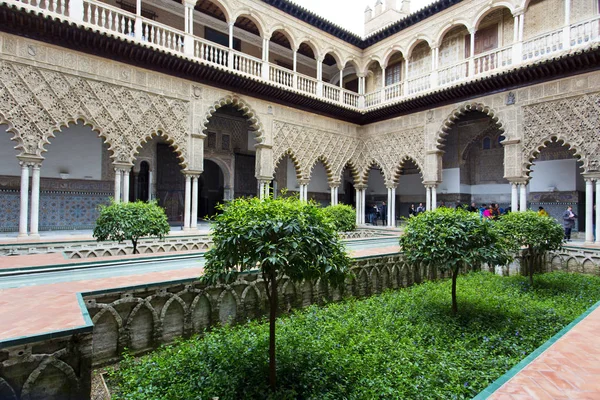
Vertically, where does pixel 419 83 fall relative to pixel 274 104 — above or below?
above

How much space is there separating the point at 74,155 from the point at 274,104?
268 inches

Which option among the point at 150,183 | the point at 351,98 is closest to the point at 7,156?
the point at 150,183

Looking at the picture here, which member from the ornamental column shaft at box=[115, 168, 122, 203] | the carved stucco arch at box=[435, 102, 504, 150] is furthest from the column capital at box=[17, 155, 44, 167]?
the carved stucco arch at box=[435, 102, 504, 150]

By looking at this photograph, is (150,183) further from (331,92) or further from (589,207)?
(589,207)

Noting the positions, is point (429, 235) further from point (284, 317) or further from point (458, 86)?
point (458, 86)

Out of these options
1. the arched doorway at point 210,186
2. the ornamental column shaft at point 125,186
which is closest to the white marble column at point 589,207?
the ornamental column shaft at point 125,186

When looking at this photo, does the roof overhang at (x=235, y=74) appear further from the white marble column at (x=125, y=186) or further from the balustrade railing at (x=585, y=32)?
the white marble column at (x=125, y=186)

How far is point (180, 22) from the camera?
12.2 meters

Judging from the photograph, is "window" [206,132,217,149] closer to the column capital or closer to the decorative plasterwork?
the column capital

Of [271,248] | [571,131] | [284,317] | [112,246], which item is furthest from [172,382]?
[571,131]

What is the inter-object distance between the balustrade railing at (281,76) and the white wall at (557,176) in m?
9.26

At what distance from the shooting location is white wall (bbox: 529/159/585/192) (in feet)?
40.4

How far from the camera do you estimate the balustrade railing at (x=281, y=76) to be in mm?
12383

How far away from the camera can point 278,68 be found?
1242 centimetres
